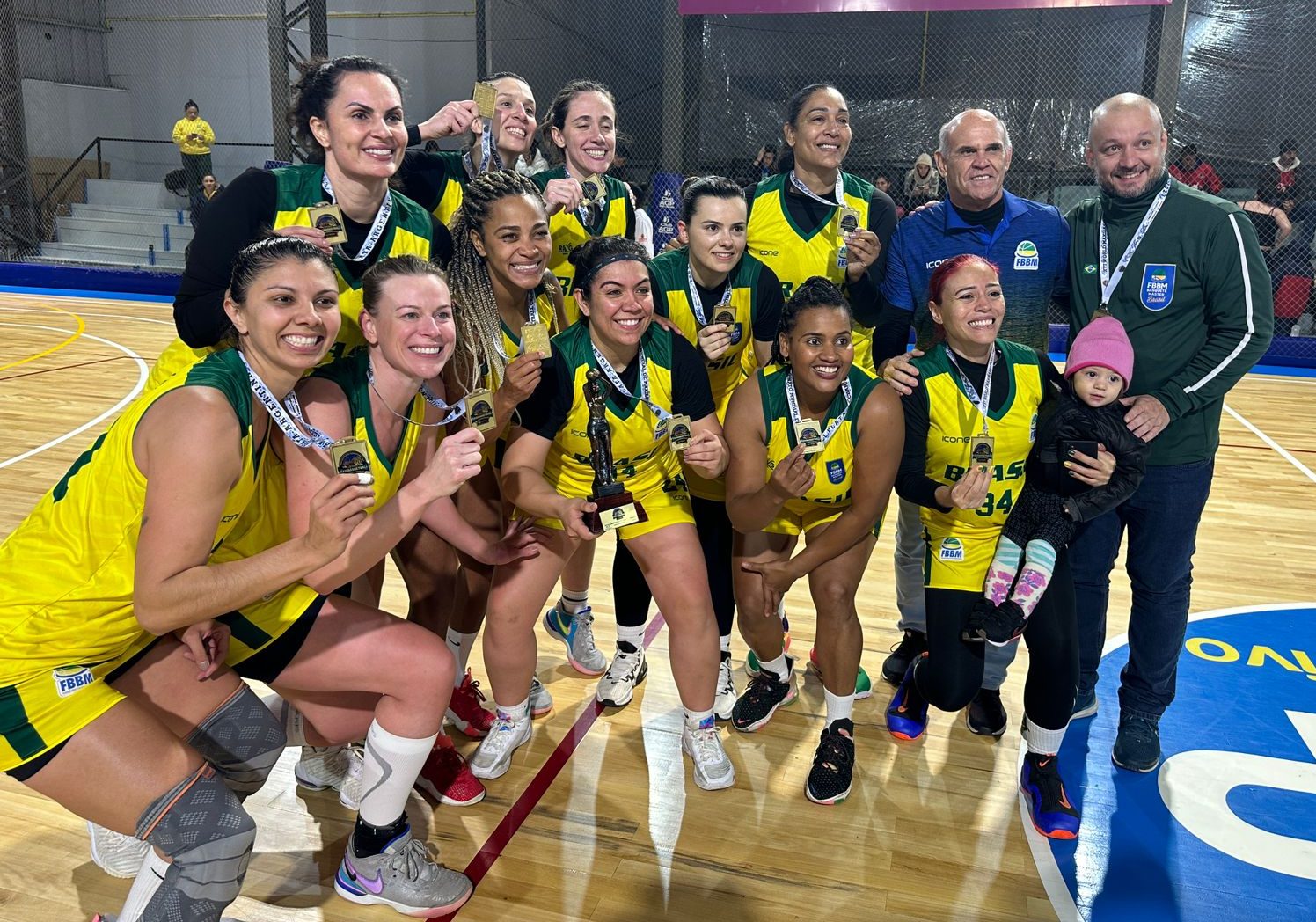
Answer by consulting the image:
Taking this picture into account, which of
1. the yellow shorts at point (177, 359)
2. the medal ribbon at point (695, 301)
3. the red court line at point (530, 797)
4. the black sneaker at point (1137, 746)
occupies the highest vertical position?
the medal ribbon at point (695, 301)

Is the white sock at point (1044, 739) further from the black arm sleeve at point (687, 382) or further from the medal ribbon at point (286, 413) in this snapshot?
the medal ribbon at point (286, 413)

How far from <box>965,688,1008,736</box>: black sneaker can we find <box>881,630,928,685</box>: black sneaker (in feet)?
A: 1.08

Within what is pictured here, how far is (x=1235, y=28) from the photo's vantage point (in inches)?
444

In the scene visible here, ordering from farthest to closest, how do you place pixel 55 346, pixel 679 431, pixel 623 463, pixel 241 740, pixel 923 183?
pixel 923 183 < pixel 55 346 < pixel 623 463 < pixel 679 431 < pixel 241 740

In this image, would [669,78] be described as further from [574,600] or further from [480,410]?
[480,410]

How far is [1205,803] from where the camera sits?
117 inches

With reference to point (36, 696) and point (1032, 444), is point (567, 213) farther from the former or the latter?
point (36, 696)

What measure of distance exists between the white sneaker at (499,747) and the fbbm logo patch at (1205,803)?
60.8 inches

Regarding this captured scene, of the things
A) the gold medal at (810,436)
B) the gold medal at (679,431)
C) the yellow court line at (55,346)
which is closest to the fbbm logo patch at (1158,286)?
the gold medal at (810,436)

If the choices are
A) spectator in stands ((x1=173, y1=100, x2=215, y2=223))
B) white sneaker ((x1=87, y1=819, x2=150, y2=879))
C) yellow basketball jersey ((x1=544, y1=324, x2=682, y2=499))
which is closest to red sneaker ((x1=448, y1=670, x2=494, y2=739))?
yellow basketball jersey ((x1=544, y1=324, x2=682, y2=499))

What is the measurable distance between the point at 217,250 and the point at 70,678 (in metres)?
1.19

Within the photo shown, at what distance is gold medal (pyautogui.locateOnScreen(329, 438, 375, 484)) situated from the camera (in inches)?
83.7

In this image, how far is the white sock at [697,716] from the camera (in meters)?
3.12

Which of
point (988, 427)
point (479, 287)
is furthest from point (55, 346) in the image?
point (988, 427)
